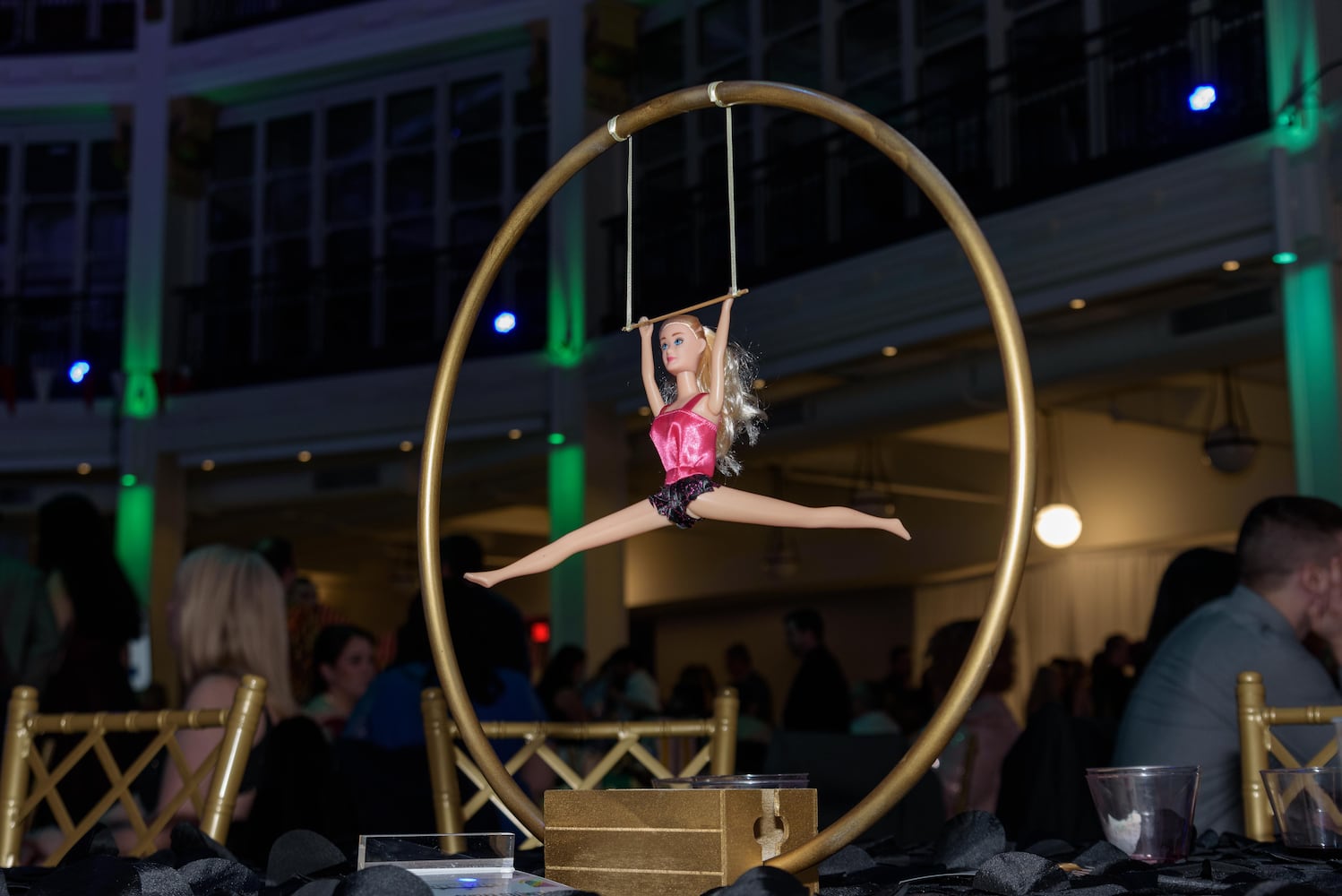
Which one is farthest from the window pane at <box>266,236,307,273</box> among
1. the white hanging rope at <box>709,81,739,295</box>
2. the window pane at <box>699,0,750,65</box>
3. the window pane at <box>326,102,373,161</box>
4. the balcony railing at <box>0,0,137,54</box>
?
the white hanging rope at <box>709,81,739,295</box>

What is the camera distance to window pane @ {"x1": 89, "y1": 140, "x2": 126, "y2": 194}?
9500mm

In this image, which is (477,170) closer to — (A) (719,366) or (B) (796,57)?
(B) (796,57)

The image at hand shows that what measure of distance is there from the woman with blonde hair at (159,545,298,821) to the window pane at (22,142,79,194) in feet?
27.3

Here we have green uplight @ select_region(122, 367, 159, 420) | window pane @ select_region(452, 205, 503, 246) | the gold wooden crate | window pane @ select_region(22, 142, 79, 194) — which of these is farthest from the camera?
window pane @ select_region(22, 142, 79, 194)

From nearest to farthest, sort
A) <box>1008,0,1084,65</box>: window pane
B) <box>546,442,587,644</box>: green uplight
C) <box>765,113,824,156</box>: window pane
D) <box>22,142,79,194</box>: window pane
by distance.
A: <box>1008,0,1084,65</box>: window pane < <box>765,113,824,156</box>: window pane < <box>546,442,587,644</box>: green uplight < <box>22,142,79,194</box>: window pane

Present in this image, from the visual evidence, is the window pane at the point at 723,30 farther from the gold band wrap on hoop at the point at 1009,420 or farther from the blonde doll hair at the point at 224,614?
the gold band wrap on hoop at the point at 1009,420

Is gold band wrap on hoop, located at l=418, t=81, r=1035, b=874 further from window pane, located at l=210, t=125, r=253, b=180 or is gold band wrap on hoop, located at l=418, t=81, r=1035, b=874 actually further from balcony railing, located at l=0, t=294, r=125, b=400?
window pane, located at l=210, t=125, r=253, b=180

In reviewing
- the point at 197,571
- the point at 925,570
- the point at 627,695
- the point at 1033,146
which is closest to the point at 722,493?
the point at 197,571

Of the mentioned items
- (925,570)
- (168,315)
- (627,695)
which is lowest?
(627,695)

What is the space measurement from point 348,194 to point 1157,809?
27.8ft

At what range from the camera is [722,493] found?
1127 mm

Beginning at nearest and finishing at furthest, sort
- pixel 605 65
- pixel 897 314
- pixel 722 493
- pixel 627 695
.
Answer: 1. pixel 722 493
2. pixel 627 695
3. pixel 897 314
4. pixel 605 65

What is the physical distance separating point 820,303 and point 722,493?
527 cm

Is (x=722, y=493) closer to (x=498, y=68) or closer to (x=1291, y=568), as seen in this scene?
(x=1291, y=568)
